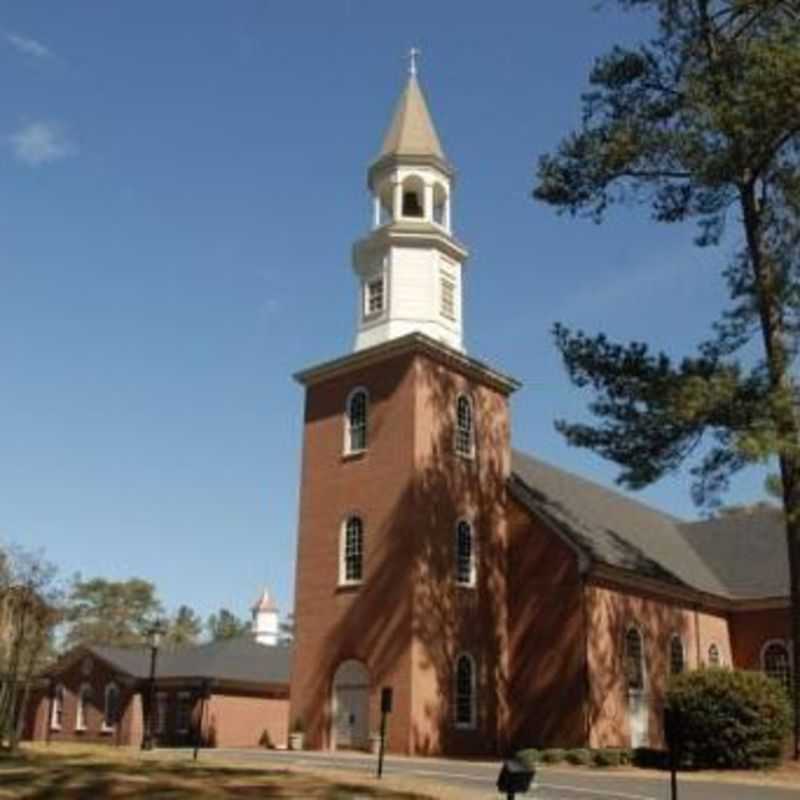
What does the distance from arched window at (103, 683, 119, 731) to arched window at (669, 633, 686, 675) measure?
2486 centimetres

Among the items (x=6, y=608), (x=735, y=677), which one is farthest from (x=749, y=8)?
(x=6, y=608)

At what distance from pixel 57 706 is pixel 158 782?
40022mm

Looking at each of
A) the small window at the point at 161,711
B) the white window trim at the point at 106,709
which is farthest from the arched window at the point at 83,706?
the small window at the point at 161,711

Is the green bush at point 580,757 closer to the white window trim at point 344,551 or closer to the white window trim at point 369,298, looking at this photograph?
the white window trim at point 344,551

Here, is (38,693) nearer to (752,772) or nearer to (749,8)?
(752,772)

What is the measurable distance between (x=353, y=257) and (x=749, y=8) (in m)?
14.8

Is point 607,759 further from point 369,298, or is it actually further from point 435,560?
point 369,298

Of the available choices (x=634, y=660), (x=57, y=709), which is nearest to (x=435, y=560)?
(x=634, y=660)

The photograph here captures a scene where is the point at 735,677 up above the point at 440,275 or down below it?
below

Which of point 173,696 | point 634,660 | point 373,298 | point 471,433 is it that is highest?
point 373,298

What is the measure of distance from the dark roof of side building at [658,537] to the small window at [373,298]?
727cm

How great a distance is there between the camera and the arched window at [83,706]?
177 feet

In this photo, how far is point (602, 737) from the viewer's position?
35812 millimetres

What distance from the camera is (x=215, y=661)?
52.1 m
